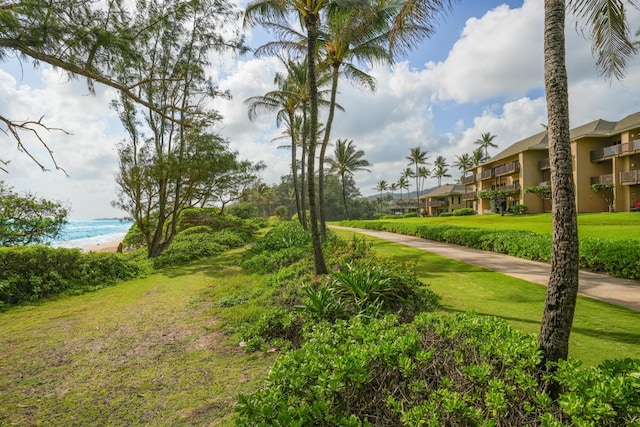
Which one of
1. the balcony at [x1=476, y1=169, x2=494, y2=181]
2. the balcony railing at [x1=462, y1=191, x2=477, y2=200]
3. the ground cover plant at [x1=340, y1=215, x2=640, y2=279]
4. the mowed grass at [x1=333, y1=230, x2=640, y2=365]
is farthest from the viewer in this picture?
the balcony railing at [x1=462, y1=191, x2=477, y2=200]

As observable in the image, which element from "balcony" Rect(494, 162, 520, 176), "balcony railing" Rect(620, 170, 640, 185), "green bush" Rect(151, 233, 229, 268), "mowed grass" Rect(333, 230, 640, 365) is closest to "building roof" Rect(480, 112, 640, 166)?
"balcony" Rect(494, 162, 520, 176)

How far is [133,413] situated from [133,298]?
5745 millimetres

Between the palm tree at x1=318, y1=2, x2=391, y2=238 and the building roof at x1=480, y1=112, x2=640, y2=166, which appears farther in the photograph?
the building roof at x1=480, y1=112, x2=640, y2=166

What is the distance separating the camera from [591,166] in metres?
30.4

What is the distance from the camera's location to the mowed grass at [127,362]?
10.8 feet

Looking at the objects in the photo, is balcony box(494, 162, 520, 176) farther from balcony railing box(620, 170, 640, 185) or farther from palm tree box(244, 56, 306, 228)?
palm tree box(244, 56, 306, 228)

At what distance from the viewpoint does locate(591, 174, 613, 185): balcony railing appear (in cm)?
2825

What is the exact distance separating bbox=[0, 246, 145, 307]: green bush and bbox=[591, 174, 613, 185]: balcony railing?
37542mm

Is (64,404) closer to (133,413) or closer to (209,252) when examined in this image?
(133,413)

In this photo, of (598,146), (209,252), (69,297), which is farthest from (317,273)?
(598,146)

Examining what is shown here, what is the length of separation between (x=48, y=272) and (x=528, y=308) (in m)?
12.0

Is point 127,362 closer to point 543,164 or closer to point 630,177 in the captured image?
point 630,177

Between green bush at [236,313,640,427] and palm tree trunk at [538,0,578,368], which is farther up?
palm tree trunk at [538,0,578,368]

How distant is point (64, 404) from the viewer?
3484mm
